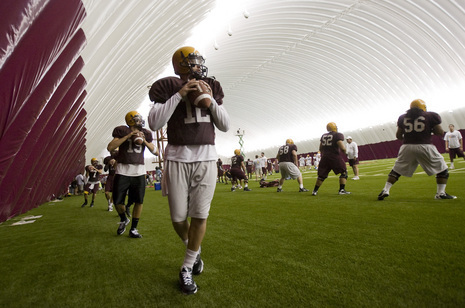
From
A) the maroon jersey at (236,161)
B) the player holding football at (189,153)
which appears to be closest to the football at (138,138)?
the player holding football at (189,153)

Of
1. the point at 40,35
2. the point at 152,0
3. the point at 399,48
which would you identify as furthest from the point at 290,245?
the point at 399,48

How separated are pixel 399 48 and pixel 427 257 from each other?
25.2 metres

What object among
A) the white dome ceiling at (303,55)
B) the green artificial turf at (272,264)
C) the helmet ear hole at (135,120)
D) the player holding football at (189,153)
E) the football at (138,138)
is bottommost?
the green artificial turf at (272,264)

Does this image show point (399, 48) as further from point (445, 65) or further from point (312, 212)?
point (312, 212)

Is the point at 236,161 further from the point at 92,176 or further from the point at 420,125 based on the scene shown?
the point at 420,125

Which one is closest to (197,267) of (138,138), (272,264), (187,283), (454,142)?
(187,283)

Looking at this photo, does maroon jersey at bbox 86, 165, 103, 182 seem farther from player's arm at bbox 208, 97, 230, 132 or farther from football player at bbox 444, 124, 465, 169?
football player at bbox 444, 124, 465, 169

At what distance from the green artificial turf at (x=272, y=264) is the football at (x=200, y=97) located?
1.59 metres

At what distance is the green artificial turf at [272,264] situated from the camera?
216 cm

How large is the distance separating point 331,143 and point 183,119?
21.1ft

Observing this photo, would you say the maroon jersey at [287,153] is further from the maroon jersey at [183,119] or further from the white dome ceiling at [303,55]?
the maroon jersey at [183,119]

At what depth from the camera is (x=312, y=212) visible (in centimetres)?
563

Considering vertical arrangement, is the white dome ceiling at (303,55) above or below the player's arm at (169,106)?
above

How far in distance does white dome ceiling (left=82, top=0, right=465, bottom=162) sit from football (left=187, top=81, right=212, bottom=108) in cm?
422
